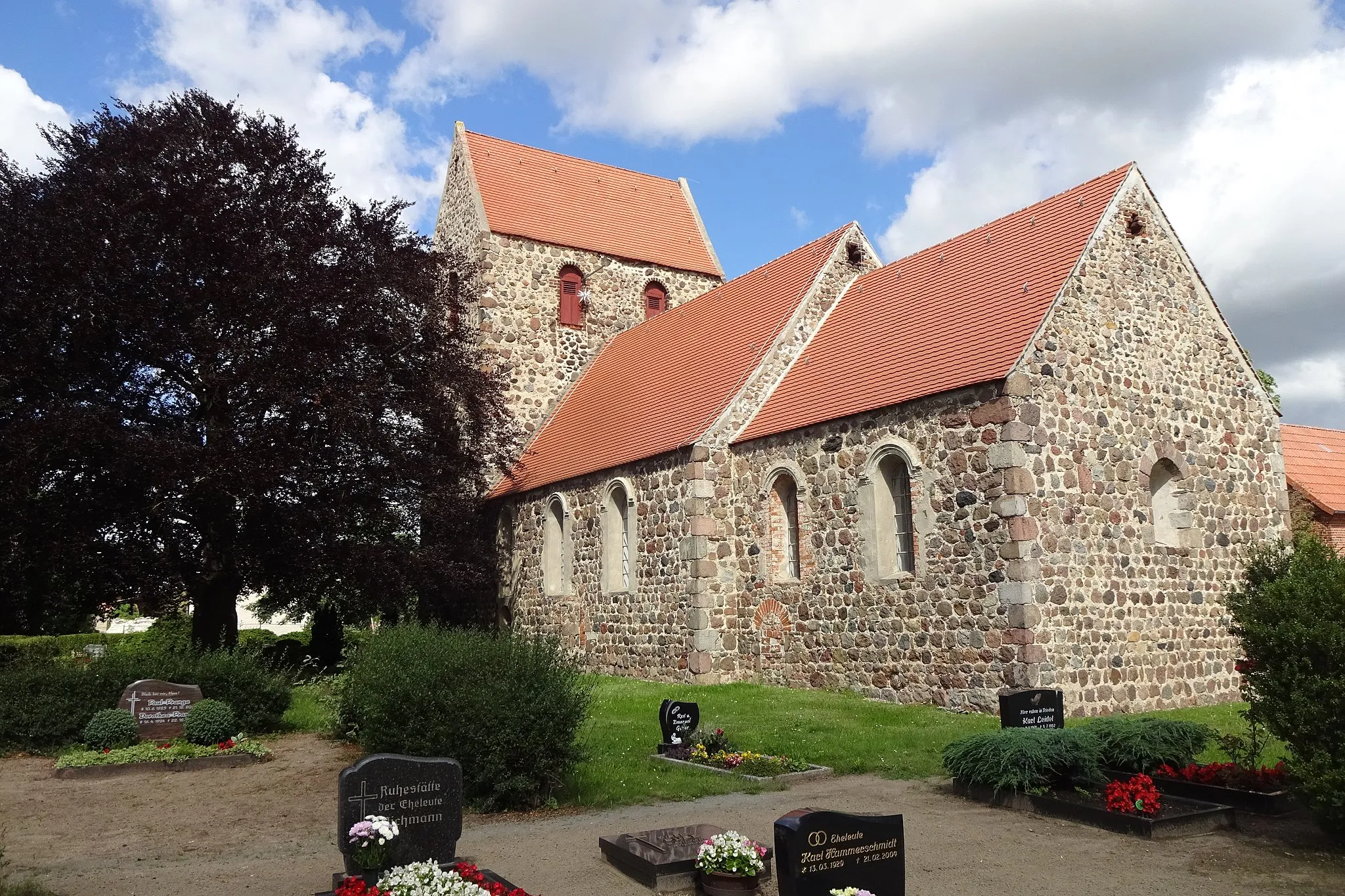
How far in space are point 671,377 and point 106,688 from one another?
12165 mm

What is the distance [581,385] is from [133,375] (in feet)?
35.8

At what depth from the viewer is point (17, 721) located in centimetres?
1312

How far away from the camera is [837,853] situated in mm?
5840

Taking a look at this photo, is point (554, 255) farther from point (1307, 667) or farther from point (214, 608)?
point (1307, 667)

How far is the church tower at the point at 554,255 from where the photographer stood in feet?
88.1

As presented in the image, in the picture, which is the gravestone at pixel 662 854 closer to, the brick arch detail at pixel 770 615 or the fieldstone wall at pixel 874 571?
the fieldstone wall at pixel 874 571

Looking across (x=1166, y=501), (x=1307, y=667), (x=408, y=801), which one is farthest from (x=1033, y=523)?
(x=408, y=801)

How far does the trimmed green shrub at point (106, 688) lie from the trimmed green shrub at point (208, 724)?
0.90m

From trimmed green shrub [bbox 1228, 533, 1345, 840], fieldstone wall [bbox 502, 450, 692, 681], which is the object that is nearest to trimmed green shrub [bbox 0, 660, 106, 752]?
fieldstone wall [bbox 502, 450, 692, 681]

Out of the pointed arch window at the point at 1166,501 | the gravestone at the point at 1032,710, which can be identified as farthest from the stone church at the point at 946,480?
the gravestone at the point at 1032,710

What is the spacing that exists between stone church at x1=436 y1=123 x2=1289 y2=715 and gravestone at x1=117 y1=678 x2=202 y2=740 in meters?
8.15

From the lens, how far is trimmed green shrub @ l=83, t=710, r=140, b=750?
1262 centimetres

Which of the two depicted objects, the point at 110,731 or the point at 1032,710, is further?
the point at 110,731

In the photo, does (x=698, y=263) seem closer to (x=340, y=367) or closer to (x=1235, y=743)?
(x=340, y=367)
